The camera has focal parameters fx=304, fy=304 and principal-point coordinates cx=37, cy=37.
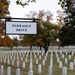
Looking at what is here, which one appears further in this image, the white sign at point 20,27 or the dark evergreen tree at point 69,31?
the dark evergreen tree at point 69,31

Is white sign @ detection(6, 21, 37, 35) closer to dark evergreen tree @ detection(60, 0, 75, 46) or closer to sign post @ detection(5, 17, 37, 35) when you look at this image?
sign post @ detection(5, 17, 37, 35)

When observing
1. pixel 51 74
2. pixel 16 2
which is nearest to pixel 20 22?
pixel 16 2

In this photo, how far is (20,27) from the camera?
33.8ft

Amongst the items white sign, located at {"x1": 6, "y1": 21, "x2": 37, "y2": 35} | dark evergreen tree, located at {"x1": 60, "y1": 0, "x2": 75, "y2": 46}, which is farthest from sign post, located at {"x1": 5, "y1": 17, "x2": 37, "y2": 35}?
dark evergreen tree, located at {"x1": 60, "y1": 0, "x2": 75, "y2": 46}

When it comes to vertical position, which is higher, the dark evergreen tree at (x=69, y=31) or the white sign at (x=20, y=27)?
the white sign at (x=20, y=27)

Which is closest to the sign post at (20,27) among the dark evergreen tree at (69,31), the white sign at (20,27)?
the white sign at (20,27)

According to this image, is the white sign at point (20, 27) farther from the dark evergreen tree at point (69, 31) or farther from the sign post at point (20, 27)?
the dark evergreen tree at point (69, 31)

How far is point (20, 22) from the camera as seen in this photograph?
1043 centimetres

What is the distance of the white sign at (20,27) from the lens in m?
10.2

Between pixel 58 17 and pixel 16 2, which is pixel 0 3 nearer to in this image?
pixel 16 2

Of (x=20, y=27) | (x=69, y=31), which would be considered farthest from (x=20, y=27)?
(x=69, y=31)

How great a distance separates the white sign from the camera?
10227 mm

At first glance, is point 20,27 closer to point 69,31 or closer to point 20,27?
point 20,27

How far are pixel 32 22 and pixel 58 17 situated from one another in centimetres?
5875
